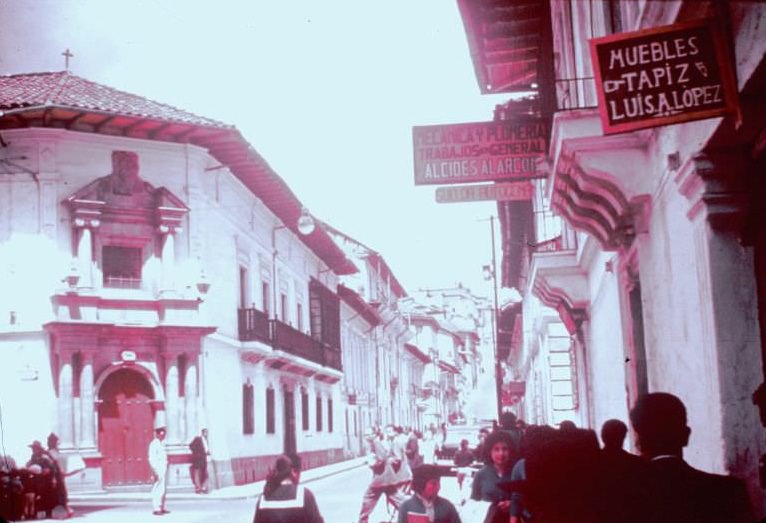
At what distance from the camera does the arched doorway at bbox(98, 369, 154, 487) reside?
13.1 feet

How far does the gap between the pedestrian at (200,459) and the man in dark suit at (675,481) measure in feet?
5.77

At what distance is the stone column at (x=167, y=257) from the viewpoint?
416 centimetres

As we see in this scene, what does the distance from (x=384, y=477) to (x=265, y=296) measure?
2.96ft

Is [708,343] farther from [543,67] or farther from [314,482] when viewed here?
[543,67]

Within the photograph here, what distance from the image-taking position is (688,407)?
3998 millimetres

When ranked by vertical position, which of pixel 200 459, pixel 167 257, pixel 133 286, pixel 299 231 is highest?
pixel 299 231

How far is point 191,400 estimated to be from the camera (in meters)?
4.15

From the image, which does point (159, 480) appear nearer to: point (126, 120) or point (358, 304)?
point (358, 304)

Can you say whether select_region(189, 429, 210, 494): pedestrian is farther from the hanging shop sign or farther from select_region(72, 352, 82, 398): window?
the hanging shop sign

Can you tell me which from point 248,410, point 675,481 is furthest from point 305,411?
point 675,481

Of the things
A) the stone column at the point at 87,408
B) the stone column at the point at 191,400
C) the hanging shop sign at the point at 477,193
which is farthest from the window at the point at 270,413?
the hanging shop sign at the point at 477,193

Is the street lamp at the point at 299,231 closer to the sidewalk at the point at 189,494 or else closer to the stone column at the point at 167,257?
the stone column at the point at 167,257

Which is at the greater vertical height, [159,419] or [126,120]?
[126,120]

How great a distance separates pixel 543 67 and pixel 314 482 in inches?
92.6
